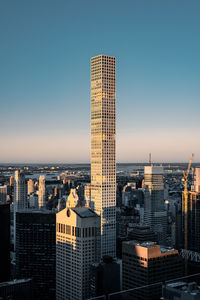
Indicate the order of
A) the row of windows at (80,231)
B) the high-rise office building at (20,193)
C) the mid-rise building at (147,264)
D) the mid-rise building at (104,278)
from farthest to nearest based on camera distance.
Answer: the high-rise office building at (20,193) → the row of windows at (80,231) → the mid-rise building at (104,278) → the mid-rise building at (147,264)

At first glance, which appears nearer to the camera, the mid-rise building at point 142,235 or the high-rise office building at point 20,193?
the mid-rise building at point 142,235

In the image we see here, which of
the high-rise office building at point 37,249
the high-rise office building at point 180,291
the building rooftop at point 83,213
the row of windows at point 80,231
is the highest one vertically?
the high-rise office building at point 180,291

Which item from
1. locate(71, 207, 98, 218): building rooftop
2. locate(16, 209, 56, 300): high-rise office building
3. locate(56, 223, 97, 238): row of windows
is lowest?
locate(16, 209, 56, 300): high-rise office building

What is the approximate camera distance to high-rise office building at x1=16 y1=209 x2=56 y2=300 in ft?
154

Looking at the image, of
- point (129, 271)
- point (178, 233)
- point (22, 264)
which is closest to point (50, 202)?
point (178, 233)

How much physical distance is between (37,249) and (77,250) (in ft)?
38.8

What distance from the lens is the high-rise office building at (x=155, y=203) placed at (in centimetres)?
7476

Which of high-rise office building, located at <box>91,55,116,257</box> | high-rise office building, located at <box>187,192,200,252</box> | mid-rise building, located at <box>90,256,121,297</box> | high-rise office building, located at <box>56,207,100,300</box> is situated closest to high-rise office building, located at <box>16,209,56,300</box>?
high-rise office building, located at <box>56,207,100,300</box>

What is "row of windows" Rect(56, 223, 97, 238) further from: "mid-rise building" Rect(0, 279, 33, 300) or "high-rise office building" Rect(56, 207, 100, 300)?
"mid-rise building" Rect(0, 279, 33, 300)

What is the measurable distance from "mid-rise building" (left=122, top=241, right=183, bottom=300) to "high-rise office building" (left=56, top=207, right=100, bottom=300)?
5.56m

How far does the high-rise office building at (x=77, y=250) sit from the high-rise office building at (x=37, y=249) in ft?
19.3

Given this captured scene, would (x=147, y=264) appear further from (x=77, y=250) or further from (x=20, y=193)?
(x=20, y=193)

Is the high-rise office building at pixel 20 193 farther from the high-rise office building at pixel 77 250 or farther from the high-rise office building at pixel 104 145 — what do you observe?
the high-rise office building at pixel 77 250

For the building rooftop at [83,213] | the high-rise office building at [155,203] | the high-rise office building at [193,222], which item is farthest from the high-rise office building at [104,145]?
the high-rise office building at [155,203]
